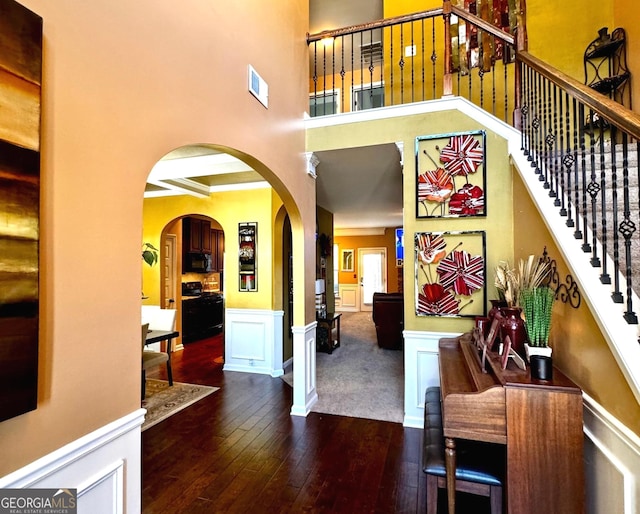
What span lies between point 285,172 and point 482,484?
102 inches

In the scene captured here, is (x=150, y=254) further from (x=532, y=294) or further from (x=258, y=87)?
(x=532, y=294)

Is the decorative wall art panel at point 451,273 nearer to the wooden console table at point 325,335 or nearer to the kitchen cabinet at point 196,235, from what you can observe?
the wooden console table at point 325,335

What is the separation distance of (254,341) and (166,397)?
1310 millimetres

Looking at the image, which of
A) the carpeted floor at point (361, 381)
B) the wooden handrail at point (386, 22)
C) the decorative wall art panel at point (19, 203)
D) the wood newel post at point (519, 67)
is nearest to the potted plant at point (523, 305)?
the wood newel post at point (519, 67)

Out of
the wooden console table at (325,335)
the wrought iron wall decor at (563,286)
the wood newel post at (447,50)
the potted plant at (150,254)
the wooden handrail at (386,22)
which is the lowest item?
the wooden console table at (325,335)

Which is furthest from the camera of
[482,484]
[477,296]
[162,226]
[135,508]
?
[162,226]

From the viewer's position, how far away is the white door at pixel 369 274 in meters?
10.7

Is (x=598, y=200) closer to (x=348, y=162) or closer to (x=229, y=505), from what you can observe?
(x=348, y=162)

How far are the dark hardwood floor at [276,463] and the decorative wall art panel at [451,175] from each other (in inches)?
81.7

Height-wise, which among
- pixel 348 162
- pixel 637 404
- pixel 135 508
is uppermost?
pixel 348 162

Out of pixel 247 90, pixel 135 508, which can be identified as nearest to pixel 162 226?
pixel 247 90

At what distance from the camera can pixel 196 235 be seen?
7016mm

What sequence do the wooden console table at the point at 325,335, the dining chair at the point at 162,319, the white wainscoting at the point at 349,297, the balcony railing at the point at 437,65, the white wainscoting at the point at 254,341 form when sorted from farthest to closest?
the white wainscoting at the point at 349,297 → the wooden console table at the point at 325,335 → the white wainscoting at the point at 254,341 → the dining chair at the point at 162,319 → the balcony railing at the point at 437,65

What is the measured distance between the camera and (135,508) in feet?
4.44
